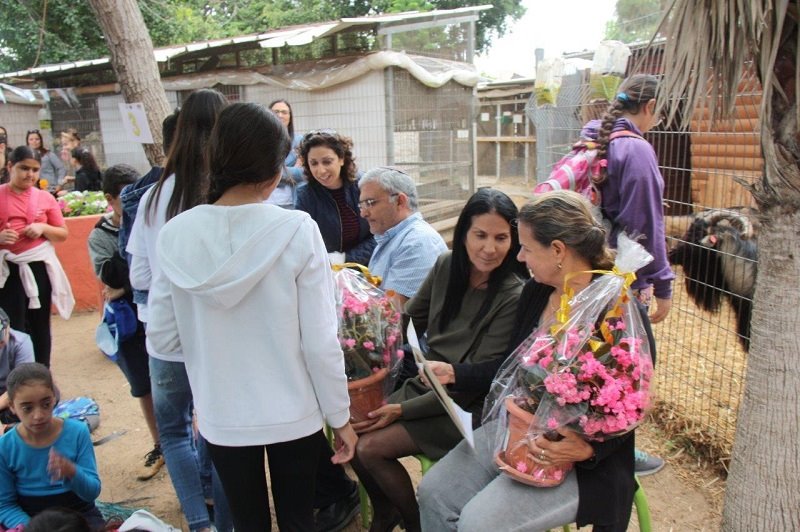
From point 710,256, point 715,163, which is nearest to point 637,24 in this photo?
point 715,163

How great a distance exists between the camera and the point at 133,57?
4.23 m

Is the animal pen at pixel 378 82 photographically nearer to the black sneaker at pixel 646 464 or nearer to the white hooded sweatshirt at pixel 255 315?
the black sneaker at pixel 646 464

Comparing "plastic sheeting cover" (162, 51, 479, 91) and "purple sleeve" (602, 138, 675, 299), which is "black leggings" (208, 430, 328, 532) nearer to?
"purple sleeve" (602, 138, 675, 299)

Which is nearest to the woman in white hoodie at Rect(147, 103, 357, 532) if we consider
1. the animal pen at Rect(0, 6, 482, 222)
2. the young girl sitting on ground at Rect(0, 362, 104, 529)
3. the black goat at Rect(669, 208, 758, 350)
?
the young girl sitting on ground at Rect(0, 362, 104, 529)

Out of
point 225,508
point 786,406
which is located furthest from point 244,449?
point 786,406

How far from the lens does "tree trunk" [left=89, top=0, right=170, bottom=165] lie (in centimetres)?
414

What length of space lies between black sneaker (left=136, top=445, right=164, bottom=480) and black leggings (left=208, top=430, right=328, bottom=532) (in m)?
1.60

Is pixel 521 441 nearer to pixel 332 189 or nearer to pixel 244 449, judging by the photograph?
pixel 244 449

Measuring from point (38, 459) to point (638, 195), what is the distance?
8.97 ft

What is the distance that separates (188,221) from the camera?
1723mm

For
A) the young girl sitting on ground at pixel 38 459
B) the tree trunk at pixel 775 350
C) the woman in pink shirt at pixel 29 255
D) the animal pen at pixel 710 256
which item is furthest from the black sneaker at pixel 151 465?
the animal pen at pixel 710 256

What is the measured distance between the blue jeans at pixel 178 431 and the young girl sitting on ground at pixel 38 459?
32 cm

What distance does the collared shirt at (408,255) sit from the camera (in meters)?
2.74

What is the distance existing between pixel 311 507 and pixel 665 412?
2.53 m
